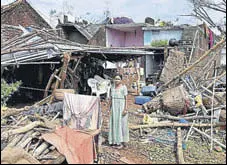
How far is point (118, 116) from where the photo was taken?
7316 millimetres

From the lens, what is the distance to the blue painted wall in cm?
2150

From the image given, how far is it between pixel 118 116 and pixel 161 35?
1562 cm

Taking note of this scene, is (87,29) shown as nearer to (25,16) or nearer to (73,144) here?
(25,16)

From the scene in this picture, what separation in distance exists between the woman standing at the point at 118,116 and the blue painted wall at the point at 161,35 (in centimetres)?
1516

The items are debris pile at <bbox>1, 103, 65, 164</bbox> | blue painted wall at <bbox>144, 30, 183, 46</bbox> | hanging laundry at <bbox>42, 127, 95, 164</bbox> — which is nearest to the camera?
hanging laundry at <bbox>42, 127, 95, 164</bbox>

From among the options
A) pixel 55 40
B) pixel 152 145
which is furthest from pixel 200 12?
pixel 152 145

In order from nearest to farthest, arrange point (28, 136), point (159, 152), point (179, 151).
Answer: point (28, 136)
point (179, 151)
point (159, 152)

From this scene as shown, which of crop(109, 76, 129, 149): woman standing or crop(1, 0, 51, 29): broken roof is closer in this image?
crop(109, 76, 129, 149): woman standing

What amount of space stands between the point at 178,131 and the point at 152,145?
1.05 meters

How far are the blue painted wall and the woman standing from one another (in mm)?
15161

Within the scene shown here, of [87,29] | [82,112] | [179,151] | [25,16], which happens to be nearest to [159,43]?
[87,29]

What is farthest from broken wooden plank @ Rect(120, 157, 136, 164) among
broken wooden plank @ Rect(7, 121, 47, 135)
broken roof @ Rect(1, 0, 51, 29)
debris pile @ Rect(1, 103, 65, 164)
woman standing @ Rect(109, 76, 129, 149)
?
broken roof @ Rect(1, 0, 51, 29)

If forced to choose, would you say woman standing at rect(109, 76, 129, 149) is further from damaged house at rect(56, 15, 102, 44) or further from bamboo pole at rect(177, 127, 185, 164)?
damaged house at rect(56, 15, 102, 44)

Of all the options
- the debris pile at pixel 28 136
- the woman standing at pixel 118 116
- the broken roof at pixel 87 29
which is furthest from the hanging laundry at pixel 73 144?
the broken roof at pixel 87 29
